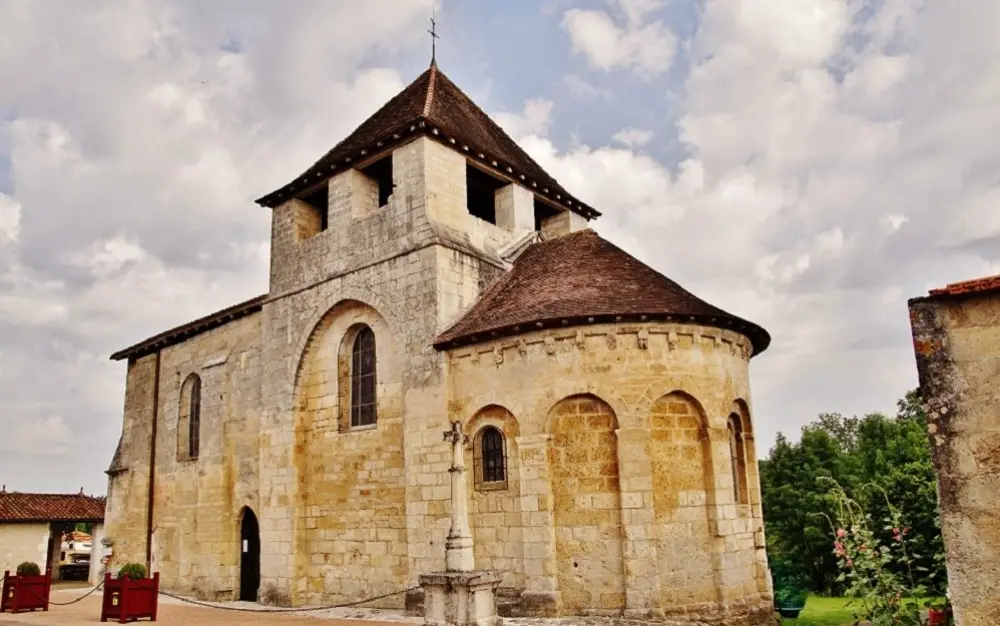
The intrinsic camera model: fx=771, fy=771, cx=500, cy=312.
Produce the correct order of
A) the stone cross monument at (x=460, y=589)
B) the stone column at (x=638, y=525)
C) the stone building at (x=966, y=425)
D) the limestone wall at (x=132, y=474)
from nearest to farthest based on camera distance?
the stone building at (x=966, y=425) → the stone cross monument at (x=460, y=589) → the stone column at (x=638, y=525) → the limestone wall at (x=132, y=474)

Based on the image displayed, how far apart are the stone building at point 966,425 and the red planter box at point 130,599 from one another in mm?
13151

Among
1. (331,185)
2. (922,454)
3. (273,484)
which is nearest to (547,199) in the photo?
(331,185)

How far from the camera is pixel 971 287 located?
5688 millimetres

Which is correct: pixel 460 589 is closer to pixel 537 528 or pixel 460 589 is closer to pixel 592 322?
pixel 537 528

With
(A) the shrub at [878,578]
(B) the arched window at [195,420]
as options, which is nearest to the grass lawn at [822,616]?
(A) the shrub at [878,578]

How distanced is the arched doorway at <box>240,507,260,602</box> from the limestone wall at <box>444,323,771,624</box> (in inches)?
270

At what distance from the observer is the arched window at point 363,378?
15.8m

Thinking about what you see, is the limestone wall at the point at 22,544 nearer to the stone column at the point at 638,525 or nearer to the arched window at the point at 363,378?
the arched window at the point at 363,378

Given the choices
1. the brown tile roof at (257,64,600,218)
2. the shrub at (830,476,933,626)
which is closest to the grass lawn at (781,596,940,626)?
the shrub at (830,476,933,626)

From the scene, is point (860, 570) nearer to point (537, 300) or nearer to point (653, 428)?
point (653, 428)

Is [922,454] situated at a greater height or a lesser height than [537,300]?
lesser

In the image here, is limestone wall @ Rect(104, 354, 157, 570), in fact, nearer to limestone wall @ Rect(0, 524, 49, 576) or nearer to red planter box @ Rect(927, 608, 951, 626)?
limestone wall @ Rect(0, 524, 49, 576)

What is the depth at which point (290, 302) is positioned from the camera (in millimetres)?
17594

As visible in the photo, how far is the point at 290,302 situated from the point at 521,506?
7839 millimetres
